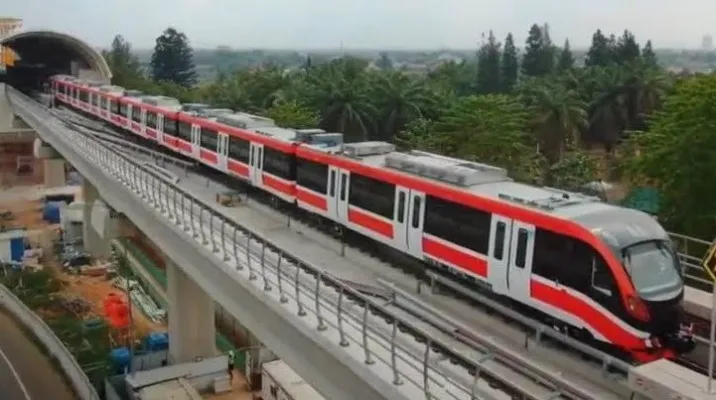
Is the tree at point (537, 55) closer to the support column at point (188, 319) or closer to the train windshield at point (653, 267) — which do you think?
the support column at point (188, 319)

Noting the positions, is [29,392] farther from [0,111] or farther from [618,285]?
[0,111]

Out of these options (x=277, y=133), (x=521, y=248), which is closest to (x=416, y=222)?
(x=521, y=248)

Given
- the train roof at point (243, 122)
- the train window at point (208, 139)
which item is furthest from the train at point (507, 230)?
the train window at point (208, 139)

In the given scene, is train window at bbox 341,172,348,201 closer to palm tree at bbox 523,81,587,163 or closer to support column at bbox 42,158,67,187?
palm tree at bbox 523,81,587,163

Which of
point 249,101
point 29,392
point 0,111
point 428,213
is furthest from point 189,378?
point 0,111

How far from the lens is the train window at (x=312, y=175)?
17542mm

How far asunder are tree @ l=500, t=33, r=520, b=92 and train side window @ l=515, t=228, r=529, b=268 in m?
67.9

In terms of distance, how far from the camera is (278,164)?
64.3 feet

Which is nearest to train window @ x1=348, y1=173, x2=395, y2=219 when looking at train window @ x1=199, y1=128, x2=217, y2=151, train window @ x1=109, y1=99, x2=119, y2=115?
train window @ x1=199, y1=128, x2=217, y2=151

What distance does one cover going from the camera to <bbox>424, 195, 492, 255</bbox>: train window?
12.3 meters

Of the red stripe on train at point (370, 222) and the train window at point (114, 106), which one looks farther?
the train window at point (114, 106)

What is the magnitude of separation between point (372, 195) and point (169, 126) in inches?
596

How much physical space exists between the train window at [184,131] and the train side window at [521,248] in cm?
1717

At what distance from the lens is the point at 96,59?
53.2 metres
